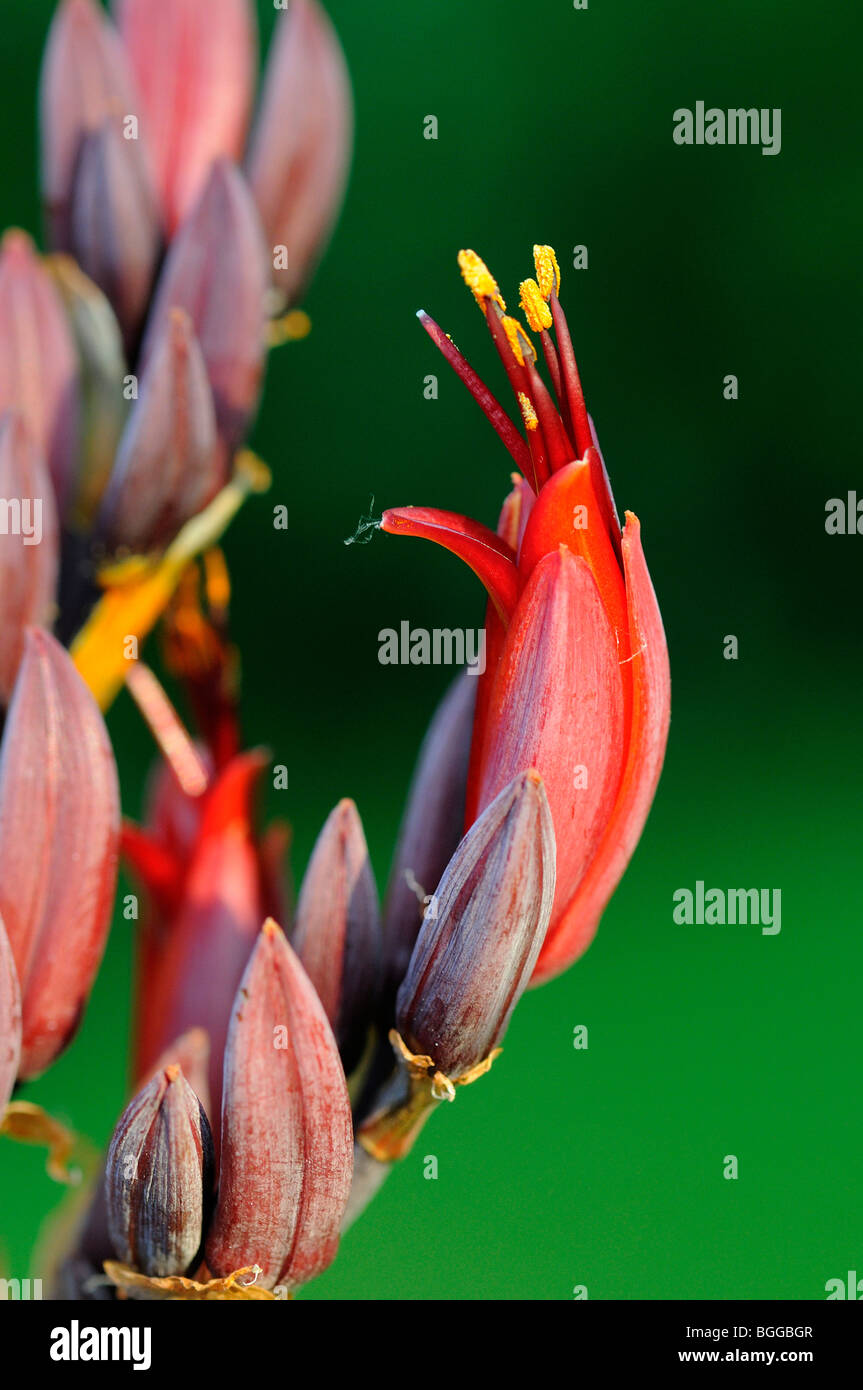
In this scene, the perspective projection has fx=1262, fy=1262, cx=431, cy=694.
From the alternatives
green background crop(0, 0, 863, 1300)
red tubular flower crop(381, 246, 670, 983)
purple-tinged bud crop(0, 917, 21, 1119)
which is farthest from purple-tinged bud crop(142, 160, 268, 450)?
green background crop(0, 0, 863, 1300)

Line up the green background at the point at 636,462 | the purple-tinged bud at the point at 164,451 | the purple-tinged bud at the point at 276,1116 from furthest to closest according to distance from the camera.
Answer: the green background at the point at 636,462
the purple-tinged bud at the point at 164,451
the purple-tinged bud at the point at 276,1116

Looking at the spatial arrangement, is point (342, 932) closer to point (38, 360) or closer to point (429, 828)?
point (429, 828)

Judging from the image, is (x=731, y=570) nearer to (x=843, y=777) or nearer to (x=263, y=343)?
(x=843, y=777)

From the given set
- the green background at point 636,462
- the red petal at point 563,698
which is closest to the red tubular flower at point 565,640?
the red petal at point 563,698

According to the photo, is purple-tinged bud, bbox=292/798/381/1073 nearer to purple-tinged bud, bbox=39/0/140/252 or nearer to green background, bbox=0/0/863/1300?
purple-tinged bud, bbox=39/0/140/252

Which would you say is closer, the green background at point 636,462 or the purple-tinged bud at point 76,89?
the purple-tinged bud at point 76,89

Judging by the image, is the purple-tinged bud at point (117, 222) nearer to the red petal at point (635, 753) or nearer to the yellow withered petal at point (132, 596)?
the yellow withered petal at point (132, 596)
